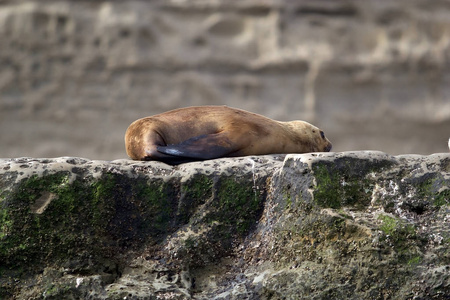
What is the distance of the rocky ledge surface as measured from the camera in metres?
3.01

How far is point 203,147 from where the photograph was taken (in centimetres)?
403

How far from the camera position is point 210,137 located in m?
4.20

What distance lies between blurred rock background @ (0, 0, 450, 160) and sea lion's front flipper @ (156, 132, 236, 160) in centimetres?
539

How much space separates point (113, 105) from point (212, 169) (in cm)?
629

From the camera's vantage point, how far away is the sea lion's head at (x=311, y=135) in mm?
5047

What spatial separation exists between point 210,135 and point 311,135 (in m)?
1.15

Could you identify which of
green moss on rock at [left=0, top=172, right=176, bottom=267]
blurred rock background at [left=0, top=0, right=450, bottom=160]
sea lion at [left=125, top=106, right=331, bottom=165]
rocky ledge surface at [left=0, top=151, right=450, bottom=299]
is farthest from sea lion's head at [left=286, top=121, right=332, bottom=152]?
blurred rock background at [left=0, top=0, right=450, bottom=160]

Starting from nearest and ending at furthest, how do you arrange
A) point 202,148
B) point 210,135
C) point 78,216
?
point 78,216 < point 202,148 < point 210,135

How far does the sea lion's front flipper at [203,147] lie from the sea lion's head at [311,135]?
92 centimetres

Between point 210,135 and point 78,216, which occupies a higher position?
point 210,135

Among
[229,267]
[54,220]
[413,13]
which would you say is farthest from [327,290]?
Result: [413,13]

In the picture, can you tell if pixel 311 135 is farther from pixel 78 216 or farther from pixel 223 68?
pixel 223 68

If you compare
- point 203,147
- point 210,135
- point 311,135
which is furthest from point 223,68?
point 203,147

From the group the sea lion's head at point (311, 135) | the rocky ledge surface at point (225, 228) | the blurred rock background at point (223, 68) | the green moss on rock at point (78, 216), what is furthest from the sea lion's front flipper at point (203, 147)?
the blurred rock background at point (223, 68)
